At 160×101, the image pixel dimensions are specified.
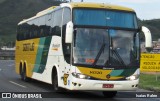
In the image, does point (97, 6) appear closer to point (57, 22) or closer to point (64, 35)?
point (64, 35)

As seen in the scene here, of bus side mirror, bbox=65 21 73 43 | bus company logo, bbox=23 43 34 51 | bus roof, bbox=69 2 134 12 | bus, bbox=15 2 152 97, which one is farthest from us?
bus company logo, bbox=23 43 34 51

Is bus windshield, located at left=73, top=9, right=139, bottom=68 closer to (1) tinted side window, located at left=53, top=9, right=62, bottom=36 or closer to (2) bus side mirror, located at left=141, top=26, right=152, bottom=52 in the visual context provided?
(2) bus side mirror, located at left=141, top=26, right=152, bottom=52

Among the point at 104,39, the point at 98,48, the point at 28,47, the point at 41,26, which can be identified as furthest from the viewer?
the point at 28,47

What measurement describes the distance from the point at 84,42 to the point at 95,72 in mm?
1120

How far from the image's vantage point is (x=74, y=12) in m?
17.0

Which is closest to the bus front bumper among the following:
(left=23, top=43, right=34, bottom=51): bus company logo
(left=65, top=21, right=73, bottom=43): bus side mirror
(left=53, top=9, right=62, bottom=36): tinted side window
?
(left=65, top=21, right=73, bottom=43): bus side mirror

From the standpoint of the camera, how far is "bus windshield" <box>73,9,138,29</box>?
1692 centimetres

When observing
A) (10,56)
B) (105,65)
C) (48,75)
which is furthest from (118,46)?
(10,56)

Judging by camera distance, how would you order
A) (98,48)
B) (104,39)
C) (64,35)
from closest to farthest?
(98,48), (104,39), (64,35)

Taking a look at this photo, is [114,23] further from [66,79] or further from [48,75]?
[48,75]

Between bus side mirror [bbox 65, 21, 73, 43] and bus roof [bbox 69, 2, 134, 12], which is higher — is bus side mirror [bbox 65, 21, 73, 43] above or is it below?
below

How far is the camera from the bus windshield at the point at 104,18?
16.9m

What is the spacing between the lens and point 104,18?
17125 mm

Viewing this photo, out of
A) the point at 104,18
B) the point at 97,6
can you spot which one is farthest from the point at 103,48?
the point at 97,6
